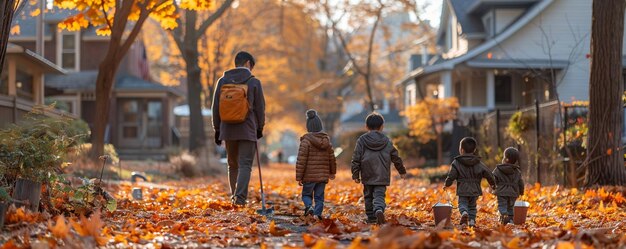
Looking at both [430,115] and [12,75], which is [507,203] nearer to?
[12,75]

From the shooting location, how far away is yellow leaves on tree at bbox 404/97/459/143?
33.0m

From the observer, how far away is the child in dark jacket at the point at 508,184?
420 inches

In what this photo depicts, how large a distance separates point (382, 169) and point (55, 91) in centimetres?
2866

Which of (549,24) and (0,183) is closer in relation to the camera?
(0,183)

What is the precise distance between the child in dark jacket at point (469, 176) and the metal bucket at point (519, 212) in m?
0.43

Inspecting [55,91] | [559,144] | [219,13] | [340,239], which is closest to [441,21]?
[55,91]

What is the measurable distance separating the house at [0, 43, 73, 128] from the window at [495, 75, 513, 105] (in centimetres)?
1688

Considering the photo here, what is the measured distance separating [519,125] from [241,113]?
7.99m

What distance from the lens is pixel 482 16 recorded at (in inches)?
1478

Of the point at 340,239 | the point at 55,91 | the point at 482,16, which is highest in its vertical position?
the point at 482,16

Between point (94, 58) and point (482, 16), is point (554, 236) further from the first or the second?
point (94, 58)

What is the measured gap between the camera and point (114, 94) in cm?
4191

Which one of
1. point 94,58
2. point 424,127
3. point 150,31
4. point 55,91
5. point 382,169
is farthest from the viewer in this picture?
point 150,31

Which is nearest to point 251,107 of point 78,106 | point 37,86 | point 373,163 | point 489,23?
point 373,163
